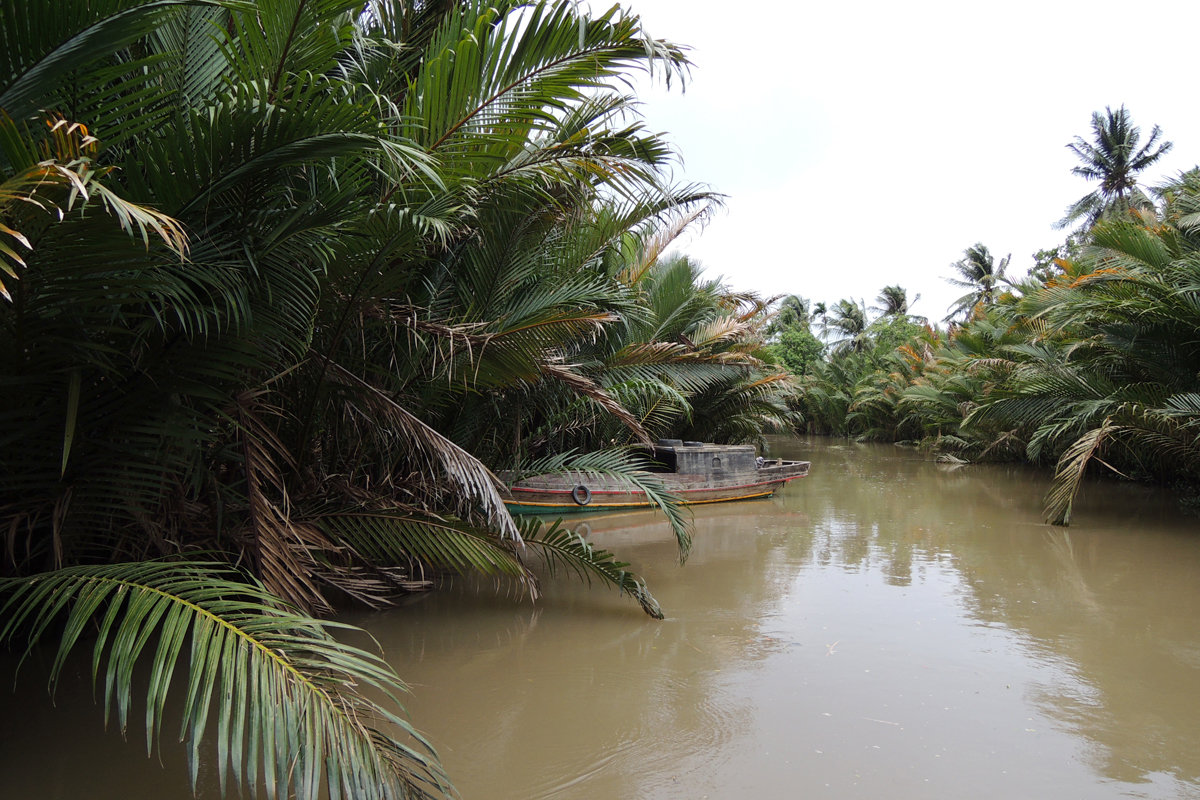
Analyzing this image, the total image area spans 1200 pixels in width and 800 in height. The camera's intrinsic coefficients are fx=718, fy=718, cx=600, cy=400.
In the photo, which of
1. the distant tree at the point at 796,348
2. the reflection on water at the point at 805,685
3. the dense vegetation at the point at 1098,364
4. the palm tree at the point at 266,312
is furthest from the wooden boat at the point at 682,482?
the distant tree at the point at 796,348

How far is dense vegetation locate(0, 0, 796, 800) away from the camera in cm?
210

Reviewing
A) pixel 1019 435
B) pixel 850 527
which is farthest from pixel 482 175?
pixel 1019 435

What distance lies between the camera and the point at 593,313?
5016 mm

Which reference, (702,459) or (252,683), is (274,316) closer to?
(252,683)

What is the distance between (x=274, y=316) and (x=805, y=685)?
11.1ft

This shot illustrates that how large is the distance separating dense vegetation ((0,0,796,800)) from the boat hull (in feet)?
12.7

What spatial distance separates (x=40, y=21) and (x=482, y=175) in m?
2.05

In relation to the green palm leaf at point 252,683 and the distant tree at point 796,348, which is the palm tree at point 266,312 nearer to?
the green palm leaf at point 252,683

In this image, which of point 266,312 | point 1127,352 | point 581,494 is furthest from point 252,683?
point 1127,352

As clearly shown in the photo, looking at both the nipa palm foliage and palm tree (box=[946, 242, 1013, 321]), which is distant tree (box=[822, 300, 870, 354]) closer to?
palm tree (box=[946, 242, 1013, 321])

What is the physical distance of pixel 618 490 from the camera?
10.7 m

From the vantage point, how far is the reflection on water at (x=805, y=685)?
120 inches

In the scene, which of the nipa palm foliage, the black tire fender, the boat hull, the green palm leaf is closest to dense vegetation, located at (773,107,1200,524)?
the nipa palm foliage

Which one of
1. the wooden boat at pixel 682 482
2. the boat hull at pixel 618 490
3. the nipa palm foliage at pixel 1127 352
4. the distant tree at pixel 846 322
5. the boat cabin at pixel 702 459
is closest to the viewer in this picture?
the nipa palm foliage at pixel 1127 352
